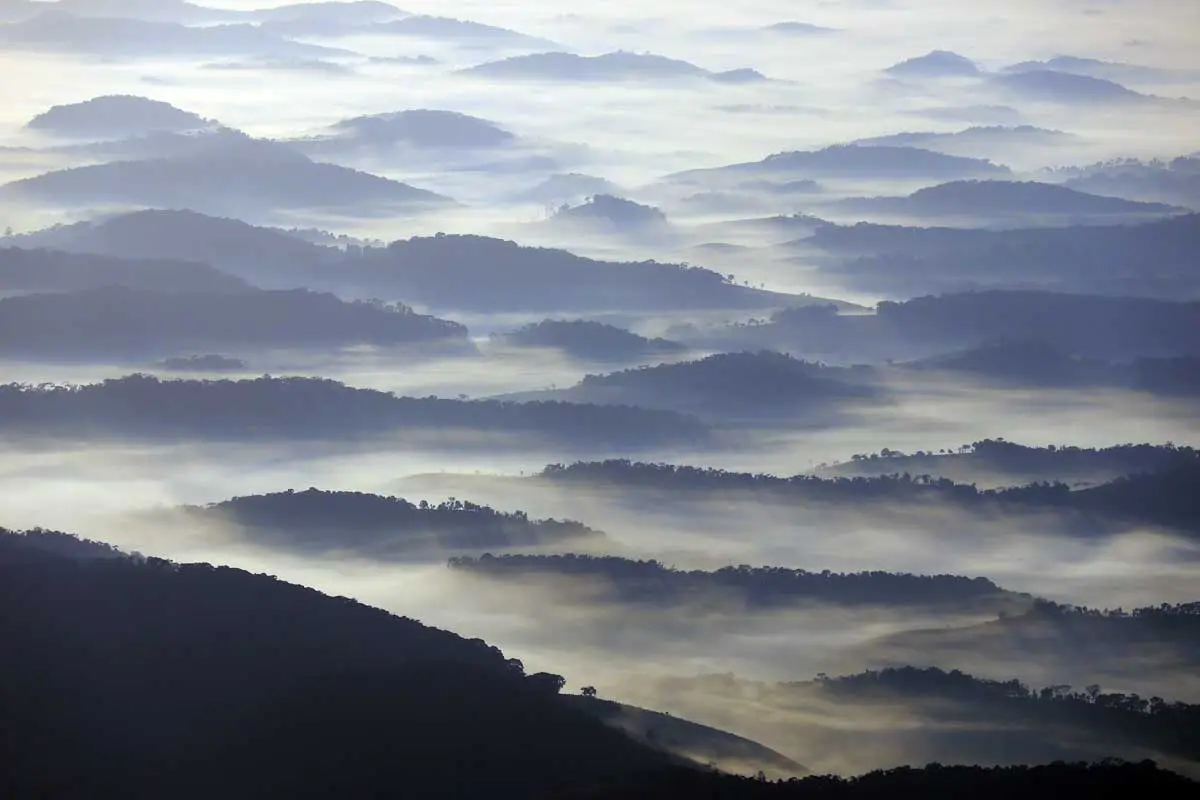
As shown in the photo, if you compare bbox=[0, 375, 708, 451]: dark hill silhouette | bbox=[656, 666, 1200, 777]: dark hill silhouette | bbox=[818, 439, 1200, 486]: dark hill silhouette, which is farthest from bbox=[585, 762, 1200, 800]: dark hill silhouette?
bbox=[0, 375, 708, 451]: dark hill silhouette

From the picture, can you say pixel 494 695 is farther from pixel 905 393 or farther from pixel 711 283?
pixel 711 283

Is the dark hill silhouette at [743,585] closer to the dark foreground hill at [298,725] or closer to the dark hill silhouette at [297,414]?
the dark foreground hill at [298,725]

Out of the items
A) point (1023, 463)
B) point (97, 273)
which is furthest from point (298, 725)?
point (97, 273)

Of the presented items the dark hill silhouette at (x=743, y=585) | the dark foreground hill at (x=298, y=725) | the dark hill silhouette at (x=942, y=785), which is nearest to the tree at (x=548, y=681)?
the dark foreground hill at (x=298, y=725)

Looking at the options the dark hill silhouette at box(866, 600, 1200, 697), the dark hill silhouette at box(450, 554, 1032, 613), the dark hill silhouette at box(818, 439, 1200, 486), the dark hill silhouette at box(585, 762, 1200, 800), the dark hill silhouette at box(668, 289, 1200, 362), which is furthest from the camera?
the dark hill silhouette at box(668, 289, 1200, 362)

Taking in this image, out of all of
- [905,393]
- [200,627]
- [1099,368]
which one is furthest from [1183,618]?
[1099,368]

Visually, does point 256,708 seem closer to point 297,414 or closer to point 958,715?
point 958,715

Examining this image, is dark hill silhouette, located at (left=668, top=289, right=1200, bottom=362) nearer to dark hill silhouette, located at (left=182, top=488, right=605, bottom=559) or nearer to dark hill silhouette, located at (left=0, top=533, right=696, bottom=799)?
dark hill silhouette, located at (left=182, top=488, right=605, bottom=559)
